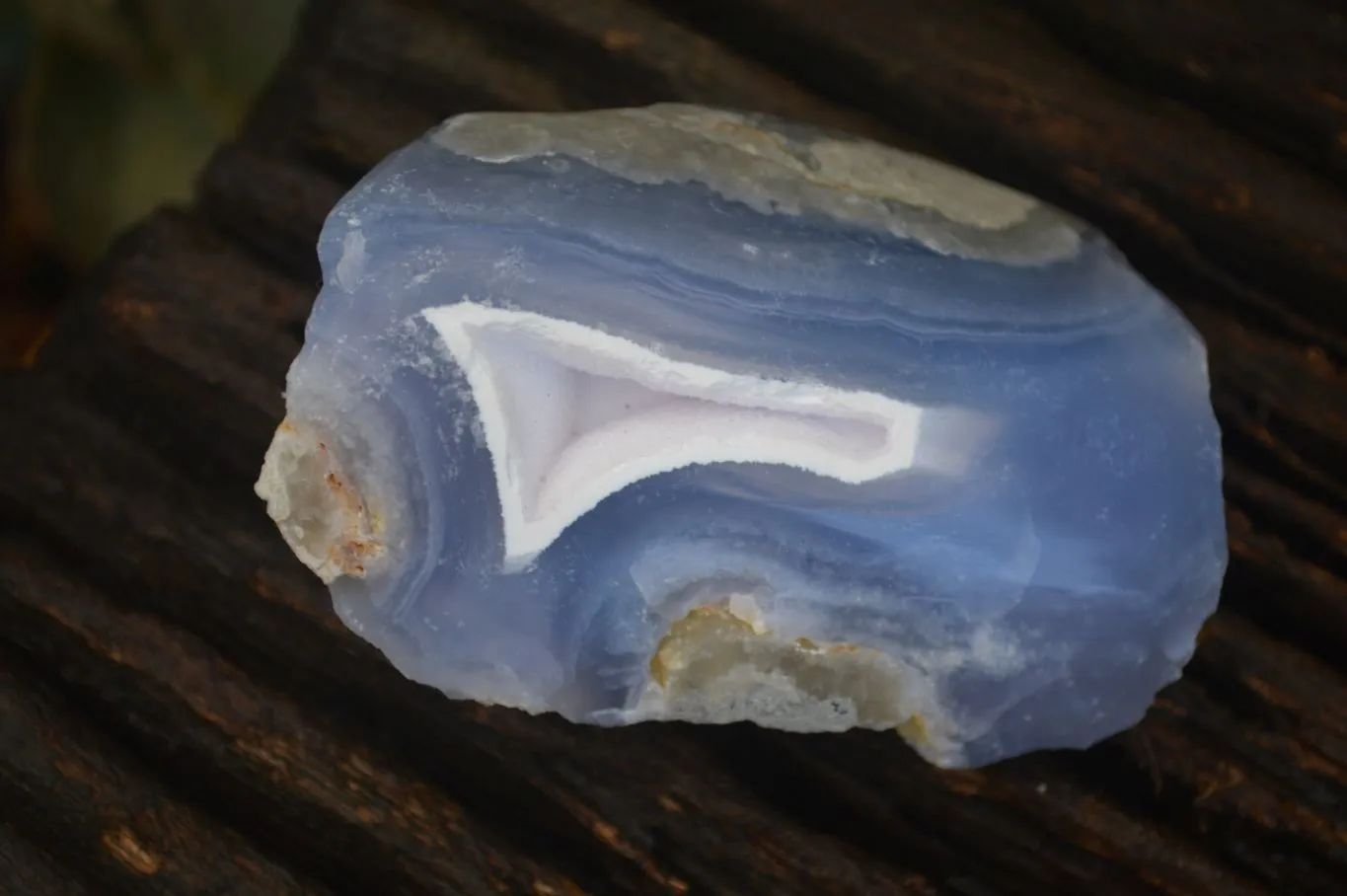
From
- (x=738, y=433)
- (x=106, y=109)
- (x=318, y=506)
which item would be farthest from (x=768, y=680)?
(x=106, y=109)

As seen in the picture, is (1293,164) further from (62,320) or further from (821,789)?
(62,320)

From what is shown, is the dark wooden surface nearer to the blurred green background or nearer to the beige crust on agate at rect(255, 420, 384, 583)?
the beige crust on agate at rect(255, 420, 384, 583)

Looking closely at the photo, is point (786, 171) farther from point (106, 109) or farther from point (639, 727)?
point (106, 109)

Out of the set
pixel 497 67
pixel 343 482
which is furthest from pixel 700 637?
pixel 497 67

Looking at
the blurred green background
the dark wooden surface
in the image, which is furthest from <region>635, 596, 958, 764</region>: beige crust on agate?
the blurred green background

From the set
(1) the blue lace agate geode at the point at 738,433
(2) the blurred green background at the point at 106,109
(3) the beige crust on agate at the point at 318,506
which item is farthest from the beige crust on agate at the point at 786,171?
(2) the blurred green background at the point at 106,109
